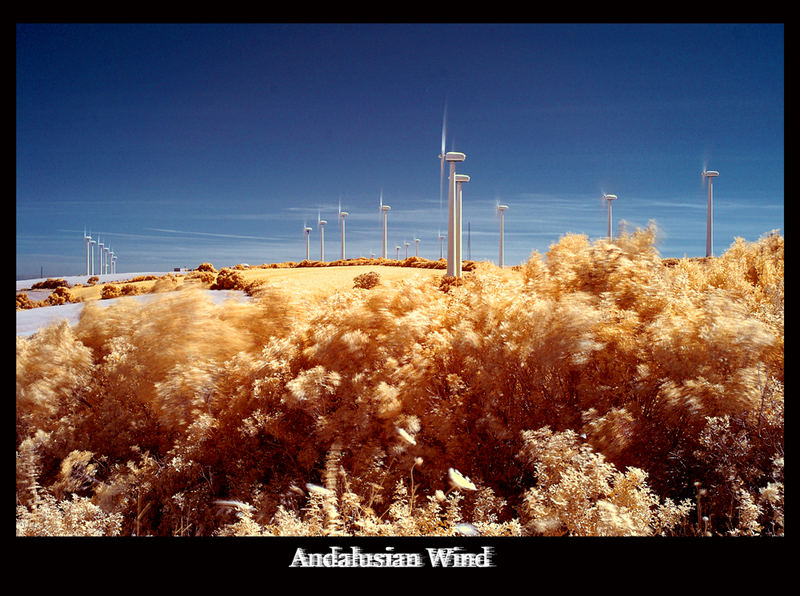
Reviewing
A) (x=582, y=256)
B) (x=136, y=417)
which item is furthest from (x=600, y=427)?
(x=136, y=417)

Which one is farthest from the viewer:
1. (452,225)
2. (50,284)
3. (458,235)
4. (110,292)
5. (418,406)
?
(452,225)

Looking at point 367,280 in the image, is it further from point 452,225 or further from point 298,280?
point 452,225

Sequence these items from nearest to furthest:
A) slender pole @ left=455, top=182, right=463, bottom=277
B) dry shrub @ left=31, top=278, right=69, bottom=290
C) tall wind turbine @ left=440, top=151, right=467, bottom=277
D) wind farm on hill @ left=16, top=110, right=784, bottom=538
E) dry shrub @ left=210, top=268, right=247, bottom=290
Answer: wind farm on hill @ left=16, top=110, right=784, bottom=538
dry shrub @ left=31, top=278, right=69, bottom=290
dry shrub @ left=210, top=268, right=247, bottom=290
slender pole @ left=455, top=182, right=463, bottom=277
tall wind turbine @ left=440, top=151, right=467, bottom=277

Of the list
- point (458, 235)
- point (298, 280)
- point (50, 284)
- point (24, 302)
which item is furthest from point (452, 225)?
point (24, 302)

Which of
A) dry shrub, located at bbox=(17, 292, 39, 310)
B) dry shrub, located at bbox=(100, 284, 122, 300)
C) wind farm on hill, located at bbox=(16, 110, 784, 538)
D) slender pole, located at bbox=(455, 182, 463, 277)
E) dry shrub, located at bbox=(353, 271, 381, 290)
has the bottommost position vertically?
wind farm on hill, located at bbox=(16, 110, 784, 538)

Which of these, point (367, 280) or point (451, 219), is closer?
point (367, 280)

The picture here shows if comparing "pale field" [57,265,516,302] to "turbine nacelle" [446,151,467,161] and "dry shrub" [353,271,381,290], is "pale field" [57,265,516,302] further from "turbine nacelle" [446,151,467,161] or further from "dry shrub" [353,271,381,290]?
"turbine nacelle" [446,151,467,161]

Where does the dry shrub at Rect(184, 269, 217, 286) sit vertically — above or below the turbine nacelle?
below

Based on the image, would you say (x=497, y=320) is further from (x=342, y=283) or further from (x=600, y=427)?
(x=342, y=283)

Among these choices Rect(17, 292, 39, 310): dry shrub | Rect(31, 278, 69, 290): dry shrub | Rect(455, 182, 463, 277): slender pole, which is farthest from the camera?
Rect(455, 182, 463, 277): slender pole

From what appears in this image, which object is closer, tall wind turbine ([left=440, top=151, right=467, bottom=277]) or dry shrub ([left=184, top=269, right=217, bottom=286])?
dry shrub ([left=184, top=269, right=217, bottom=286])

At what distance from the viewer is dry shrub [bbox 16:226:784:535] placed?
10.2 ft

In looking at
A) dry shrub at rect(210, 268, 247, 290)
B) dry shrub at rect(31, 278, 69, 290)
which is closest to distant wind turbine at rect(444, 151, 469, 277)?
dry shrub at rect(210, 268, 247, 290)

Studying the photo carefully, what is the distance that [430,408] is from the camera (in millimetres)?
3549
